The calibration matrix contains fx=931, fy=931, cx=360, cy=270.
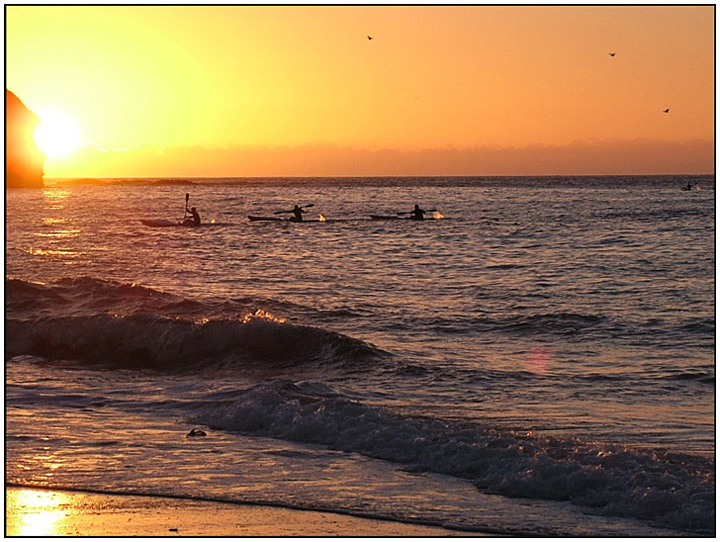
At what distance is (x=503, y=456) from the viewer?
35.0 ft

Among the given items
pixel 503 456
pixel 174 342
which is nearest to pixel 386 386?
pixel 503 456

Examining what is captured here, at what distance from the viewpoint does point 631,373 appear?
16.4m

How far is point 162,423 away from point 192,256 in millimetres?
27900

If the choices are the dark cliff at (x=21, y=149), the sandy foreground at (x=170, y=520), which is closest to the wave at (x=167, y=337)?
the sandy foreground at (x=170, y=520)

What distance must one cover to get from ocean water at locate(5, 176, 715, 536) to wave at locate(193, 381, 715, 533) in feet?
0.10

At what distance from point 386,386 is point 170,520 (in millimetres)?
7440

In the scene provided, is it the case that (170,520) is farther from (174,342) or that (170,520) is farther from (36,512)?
(174,342)

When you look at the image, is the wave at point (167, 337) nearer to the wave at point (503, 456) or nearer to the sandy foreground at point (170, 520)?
the wave at point (503, 456)

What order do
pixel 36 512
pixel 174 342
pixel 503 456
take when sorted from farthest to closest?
pixel 174 342, pixel 503 456, pixel 36 512

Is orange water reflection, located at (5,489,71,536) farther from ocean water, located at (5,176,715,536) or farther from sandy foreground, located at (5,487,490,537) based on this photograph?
ocean water, located at (5,176,715,536)

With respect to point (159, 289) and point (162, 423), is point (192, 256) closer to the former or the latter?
point (159, 289)

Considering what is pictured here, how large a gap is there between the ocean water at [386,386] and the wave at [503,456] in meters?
0.03

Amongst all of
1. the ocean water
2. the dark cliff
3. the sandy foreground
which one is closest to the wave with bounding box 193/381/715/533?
the ocean water

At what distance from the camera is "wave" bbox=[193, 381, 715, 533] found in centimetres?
929
